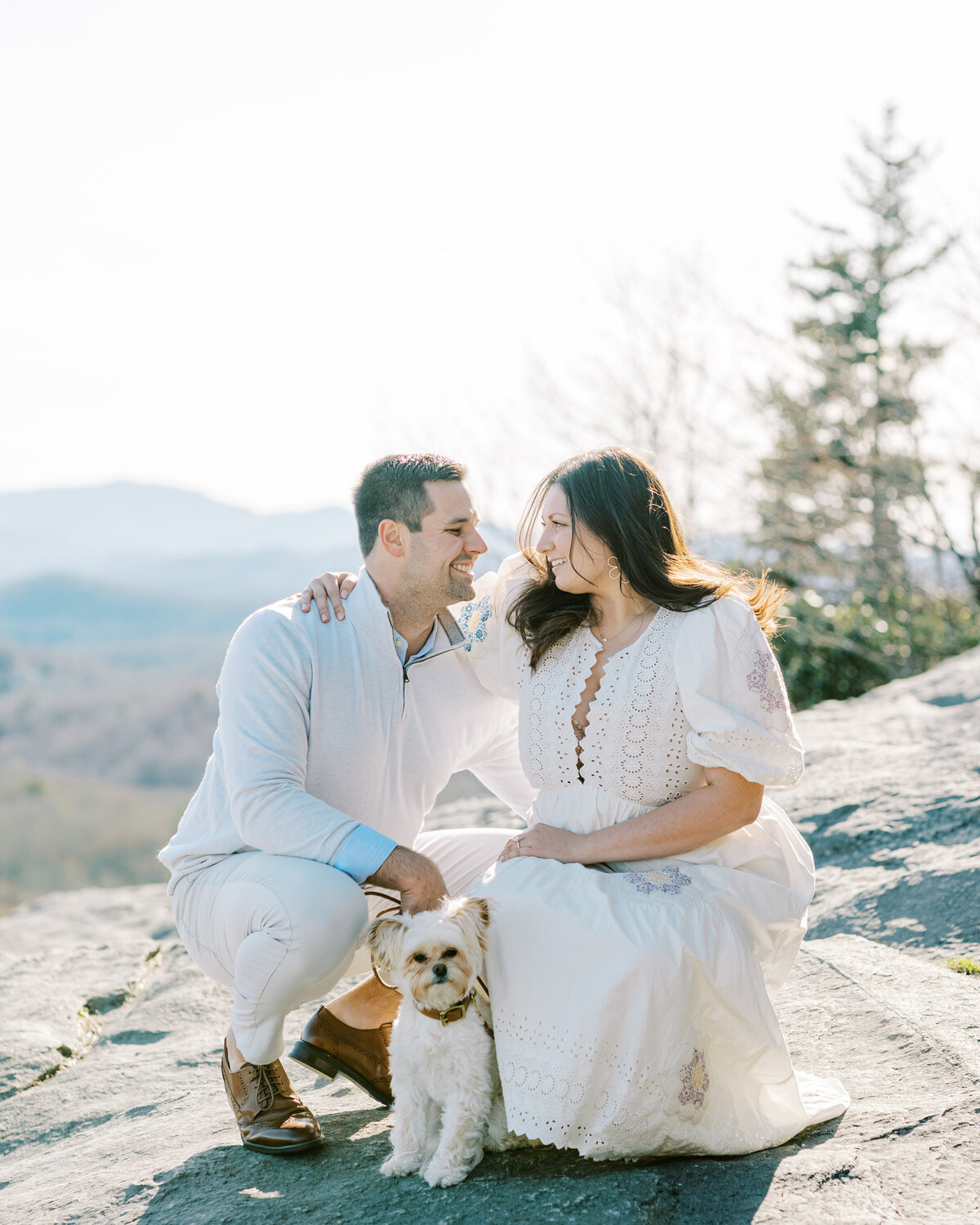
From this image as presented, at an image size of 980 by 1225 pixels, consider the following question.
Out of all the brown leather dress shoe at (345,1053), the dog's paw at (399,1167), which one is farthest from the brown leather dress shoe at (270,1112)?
the dog's paw at (399,1167)

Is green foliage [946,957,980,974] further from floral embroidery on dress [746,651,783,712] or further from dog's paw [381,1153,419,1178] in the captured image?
dog's paw [381,1153,419,1178]

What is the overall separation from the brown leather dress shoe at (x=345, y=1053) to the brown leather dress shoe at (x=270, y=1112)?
5.5 inches

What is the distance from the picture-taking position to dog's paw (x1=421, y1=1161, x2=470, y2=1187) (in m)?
2.37

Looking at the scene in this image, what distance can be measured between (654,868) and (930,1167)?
0.84 metres

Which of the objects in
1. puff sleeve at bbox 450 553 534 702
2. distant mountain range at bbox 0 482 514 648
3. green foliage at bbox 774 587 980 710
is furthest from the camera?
distant mountain range at bbox 0 482 514 648

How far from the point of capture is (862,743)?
6316mm

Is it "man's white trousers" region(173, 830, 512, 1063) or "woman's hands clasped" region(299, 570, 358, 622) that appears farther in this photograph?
"woman's hands clasped" region(299, 570, 358, 622)

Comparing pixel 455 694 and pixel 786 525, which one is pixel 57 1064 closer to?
pixel 455 694

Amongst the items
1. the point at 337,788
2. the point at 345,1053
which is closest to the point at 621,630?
the point at 337,788

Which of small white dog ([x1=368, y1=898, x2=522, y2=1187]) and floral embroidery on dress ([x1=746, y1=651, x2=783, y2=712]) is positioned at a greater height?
floral embroidery on dress ([x1=746, y1=651, x2=783, y2=712])

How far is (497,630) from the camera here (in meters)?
3.32

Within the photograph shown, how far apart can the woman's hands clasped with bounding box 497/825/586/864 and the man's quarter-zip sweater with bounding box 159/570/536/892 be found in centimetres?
A: 32

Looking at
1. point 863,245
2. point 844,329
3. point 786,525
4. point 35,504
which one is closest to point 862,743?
point 786,525

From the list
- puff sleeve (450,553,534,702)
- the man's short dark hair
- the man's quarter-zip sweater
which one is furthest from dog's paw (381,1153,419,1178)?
the man's short dark hair
